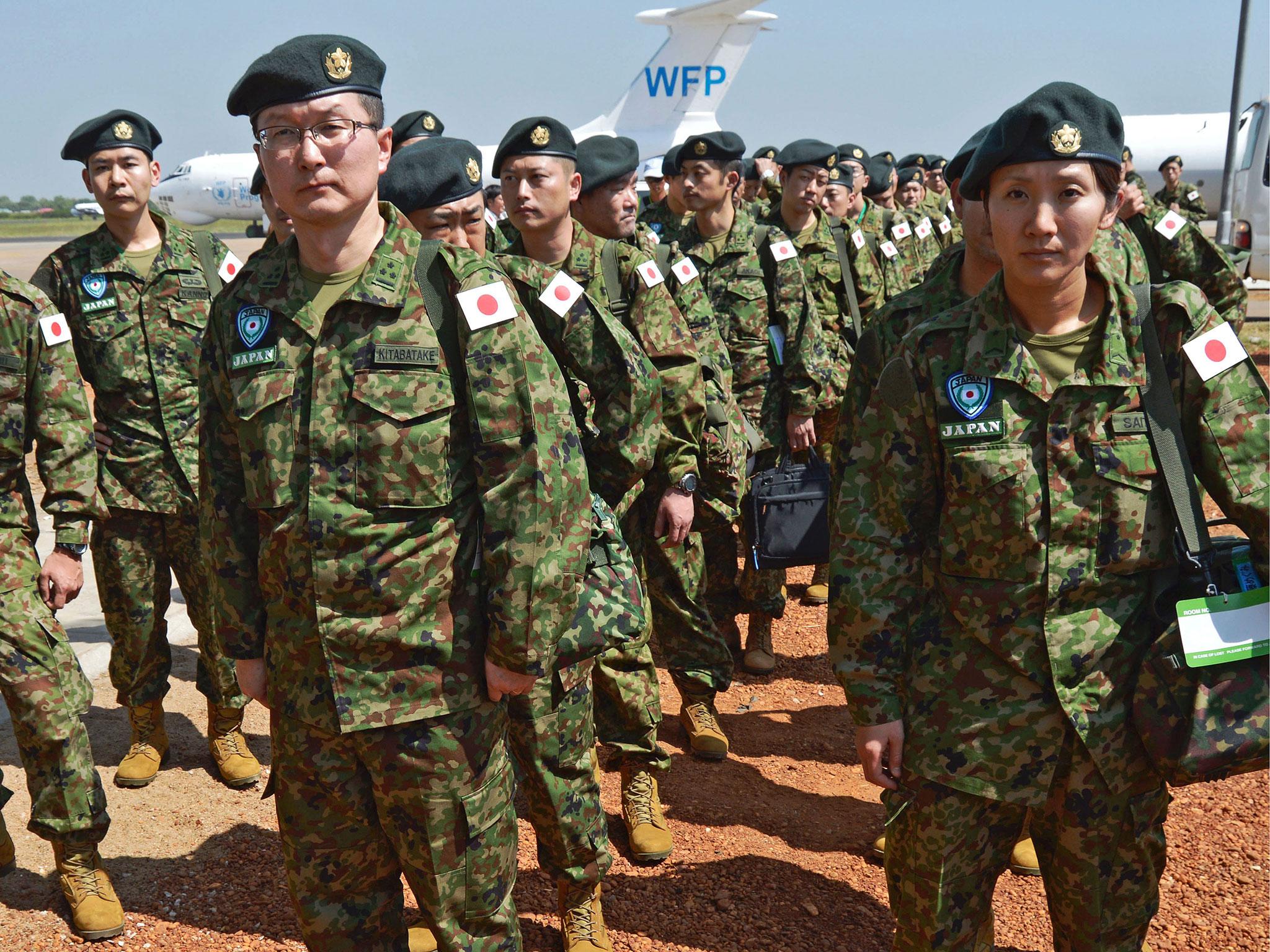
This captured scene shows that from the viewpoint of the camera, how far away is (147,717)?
4777 millimetres

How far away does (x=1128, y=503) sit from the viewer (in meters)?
2.24

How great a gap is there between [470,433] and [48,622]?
1.97 meters

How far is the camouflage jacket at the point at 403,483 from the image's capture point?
235cm

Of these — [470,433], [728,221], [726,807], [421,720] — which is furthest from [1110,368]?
[728,221]

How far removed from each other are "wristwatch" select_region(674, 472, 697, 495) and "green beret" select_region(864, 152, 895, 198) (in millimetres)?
8478

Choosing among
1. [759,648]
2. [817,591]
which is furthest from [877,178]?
[759,648]

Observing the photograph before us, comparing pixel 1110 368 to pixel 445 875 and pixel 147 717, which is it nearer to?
pixel 445 875

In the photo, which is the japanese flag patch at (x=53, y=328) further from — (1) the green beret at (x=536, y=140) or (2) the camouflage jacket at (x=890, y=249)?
(2) the camouflage jacket at (x=890, y=249)

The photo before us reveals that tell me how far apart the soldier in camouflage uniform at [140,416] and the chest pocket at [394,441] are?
2.54m

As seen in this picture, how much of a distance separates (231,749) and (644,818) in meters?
1.88

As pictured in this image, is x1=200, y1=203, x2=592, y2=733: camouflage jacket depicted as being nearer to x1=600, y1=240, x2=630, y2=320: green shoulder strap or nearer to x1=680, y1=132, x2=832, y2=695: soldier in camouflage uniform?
x1=600, y1=240, x2=630, y2=320: green shoulder strap

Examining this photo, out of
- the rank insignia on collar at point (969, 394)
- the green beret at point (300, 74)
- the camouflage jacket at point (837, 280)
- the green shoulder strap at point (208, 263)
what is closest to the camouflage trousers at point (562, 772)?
the rank insignia on collar at point (969, 394)

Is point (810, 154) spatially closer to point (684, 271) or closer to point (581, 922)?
point (684, 271)

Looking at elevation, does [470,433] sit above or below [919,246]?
below
